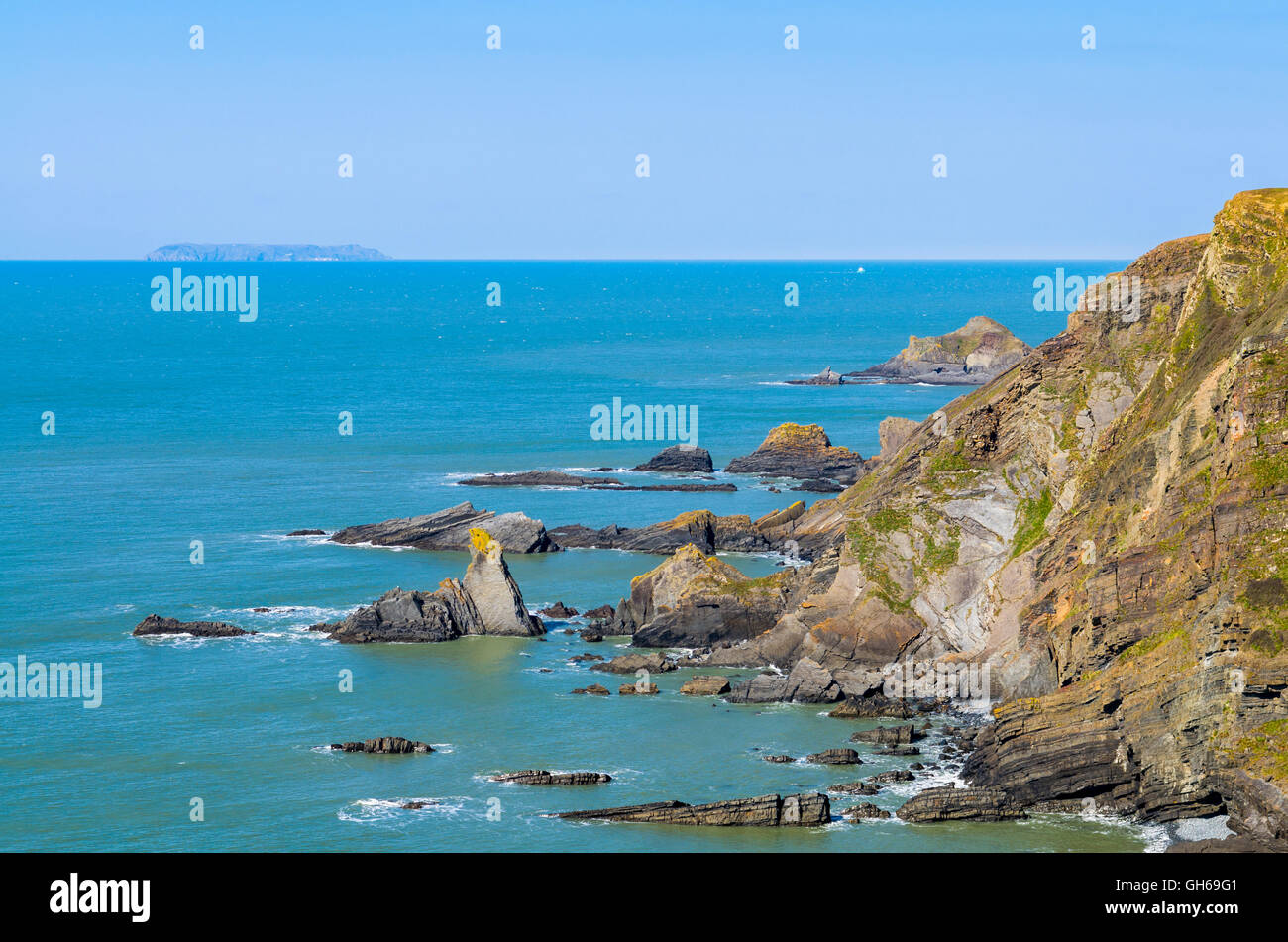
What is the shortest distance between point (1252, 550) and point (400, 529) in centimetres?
6323

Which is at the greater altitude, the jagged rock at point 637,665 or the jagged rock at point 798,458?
the jagged rock at point 798,458

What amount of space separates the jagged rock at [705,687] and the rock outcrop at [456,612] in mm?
13520

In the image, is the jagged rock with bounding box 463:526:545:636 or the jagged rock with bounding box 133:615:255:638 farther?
the jagged rock with bounding box 133:615:255:638

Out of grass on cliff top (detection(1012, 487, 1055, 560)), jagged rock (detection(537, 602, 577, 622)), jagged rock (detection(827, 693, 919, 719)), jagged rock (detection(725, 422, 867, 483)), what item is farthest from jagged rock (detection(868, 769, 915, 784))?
jagged rock (detection(725, 422, 867, 483))

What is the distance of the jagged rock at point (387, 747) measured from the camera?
58906mm

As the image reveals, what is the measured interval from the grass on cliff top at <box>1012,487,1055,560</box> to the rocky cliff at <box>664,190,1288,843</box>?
10 cm

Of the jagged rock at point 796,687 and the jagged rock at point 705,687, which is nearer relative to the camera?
the jagged rock at point 796,687

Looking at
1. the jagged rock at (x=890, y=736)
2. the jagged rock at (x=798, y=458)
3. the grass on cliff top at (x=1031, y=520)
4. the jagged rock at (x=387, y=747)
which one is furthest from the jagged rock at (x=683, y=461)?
the jagged rock at (x=387, y=747)

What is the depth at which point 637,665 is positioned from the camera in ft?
228

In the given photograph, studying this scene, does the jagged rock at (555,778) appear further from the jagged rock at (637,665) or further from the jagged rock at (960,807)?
the jagged rock at (637,665)

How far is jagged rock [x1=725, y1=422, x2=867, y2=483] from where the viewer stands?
123 metres

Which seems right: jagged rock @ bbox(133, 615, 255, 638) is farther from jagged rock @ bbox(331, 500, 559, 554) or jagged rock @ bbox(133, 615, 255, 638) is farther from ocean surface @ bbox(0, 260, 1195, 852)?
jagged rock @ bbox(331, 500, 559, 554)

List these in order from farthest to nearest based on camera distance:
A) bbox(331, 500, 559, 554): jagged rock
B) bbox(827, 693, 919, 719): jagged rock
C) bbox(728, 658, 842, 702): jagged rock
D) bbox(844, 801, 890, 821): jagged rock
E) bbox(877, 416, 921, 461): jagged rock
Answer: bbox(877, 416, 921, 461): jagged rock < bbox(331, 500, 559, 554): jagged rock < bbox(728, 658, 842, 702): jagged rock < bbox(827, 693, 919, 719): jagged rock < bbox(844, 801, 890, 821): jagged rock

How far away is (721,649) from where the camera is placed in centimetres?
7056
